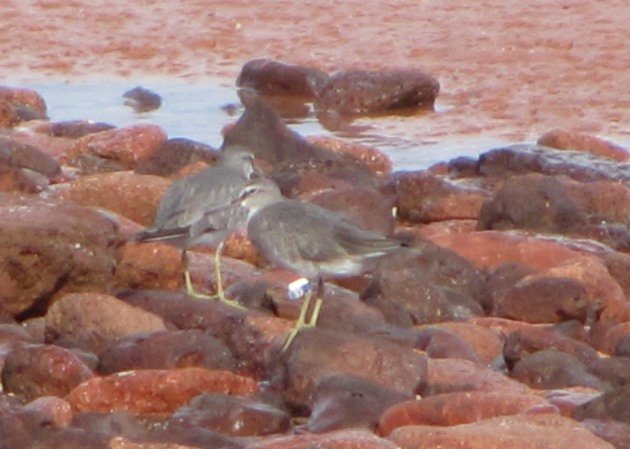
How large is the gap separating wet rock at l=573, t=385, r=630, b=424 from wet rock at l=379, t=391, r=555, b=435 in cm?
13

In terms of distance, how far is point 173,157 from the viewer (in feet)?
35.0

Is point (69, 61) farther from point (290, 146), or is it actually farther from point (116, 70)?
point (290, 146)

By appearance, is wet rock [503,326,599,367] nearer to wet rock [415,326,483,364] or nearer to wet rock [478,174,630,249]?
wet rock [415,326,483,364]

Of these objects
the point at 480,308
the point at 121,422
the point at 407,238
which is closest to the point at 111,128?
the point at 407,238

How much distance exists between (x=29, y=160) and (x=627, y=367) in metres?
4.70

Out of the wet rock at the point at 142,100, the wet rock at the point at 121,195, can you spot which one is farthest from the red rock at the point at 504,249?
the wet rock at the point at 142,100

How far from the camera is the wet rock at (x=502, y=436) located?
5.56 metres

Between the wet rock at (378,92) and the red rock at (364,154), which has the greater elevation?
the red rock at (364,154)

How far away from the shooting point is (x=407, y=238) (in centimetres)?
884

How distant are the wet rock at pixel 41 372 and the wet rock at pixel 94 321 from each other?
1.73 ft

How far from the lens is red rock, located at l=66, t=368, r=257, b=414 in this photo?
629 centimetres

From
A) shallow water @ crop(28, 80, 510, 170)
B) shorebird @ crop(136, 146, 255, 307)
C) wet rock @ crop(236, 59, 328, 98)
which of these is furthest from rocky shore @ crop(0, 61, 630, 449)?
wet rock @ crop(236, 59, 328, 98)

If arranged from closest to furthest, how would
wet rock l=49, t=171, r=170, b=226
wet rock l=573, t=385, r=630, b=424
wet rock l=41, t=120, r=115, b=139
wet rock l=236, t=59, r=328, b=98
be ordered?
1. wet rock l=573, t=385, r=630, b=424
2. wet rock l=49, t=171, r=170, b=226
3. wet rock l=41, t=120, r=115, b=139
4. wet rock l=236, t=59, r=328, b=98

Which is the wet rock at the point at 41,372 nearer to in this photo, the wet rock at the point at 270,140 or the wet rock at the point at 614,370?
the wet rock at the point at 614,370
